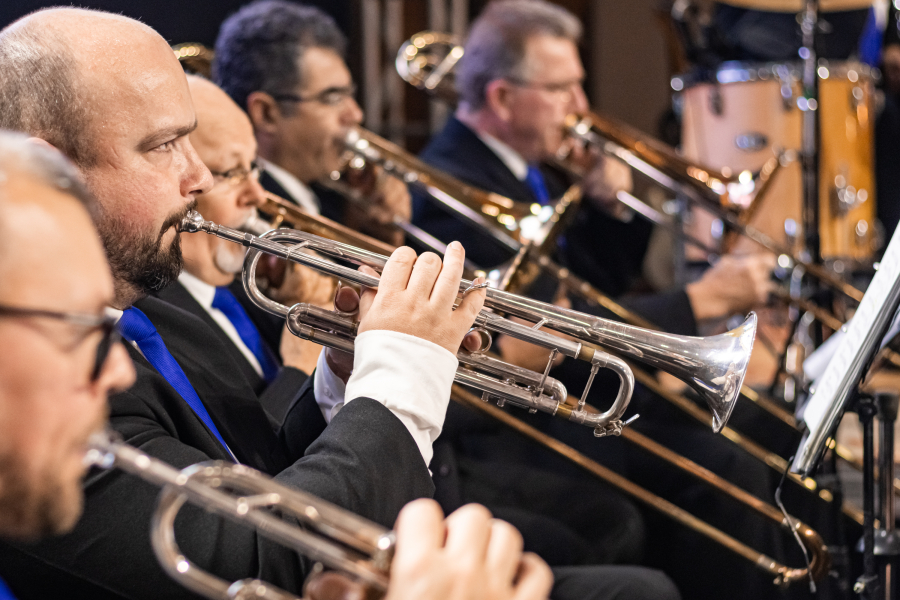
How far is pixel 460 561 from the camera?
2.77ft

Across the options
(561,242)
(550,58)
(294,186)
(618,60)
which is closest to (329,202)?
(294,186)

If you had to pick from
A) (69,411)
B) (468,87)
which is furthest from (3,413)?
(468,87)

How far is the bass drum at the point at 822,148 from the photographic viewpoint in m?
3.57

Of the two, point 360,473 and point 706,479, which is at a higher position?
point 360,473

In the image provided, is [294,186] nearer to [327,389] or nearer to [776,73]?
[327,389]

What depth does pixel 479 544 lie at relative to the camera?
0.87 m

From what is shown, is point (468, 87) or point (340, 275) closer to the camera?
point (340, 275)

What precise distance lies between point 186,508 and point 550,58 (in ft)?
9.45

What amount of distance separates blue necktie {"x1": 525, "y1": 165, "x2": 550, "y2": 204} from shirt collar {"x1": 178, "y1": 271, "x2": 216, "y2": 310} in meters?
1.89

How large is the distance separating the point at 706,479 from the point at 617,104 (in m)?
4.20

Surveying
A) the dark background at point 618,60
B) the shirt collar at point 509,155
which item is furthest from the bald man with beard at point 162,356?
the dark background at point 618,60

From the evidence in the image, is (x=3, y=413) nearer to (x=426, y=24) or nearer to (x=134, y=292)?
(x=134, y=292)

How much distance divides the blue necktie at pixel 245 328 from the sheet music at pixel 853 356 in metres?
1.14

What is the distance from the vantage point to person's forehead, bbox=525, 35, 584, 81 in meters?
3.66
